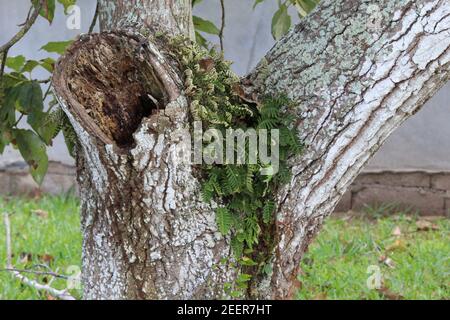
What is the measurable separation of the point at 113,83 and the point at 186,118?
220 mm

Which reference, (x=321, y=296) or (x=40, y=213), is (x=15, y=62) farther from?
(x=40, y=213)

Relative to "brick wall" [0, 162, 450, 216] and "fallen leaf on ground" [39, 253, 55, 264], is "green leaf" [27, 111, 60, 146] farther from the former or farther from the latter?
"brick wall" [0, 162, 450, 216]

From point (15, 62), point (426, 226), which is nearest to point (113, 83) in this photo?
point (15, 62)

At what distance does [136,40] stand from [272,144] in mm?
441

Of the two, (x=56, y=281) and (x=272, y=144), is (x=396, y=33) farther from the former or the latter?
(x=56, y=281)

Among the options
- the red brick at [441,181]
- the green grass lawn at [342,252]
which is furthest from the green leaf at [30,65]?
the red brick at [441,181]

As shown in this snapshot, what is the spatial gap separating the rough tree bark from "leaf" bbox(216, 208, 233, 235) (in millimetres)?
25

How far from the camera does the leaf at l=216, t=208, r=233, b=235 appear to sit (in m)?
1.85

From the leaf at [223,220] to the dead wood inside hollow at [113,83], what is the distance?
0.97 feet

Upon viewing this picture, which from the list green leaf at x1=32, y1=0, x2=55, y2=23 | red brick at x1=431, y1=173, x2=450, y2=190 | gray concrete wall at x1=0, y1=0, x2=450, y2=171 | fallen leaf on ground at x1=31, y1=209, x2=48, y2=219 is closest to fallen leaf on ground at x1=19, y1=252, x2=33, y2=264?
fallen leaf on ground at x1=31, y1=209, x2=48, y2=219

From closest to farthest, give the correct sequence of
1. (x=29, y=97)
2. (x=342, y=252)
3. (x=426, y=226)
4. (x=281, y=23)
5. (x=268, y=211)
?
(x=268, y=211)
(x=29, y=97)
(x=281, y=23)
(x=342, y=252)
(x=426, y=226)

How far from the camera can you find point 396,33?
5.85 ft

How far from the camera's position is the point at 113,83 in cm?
183
